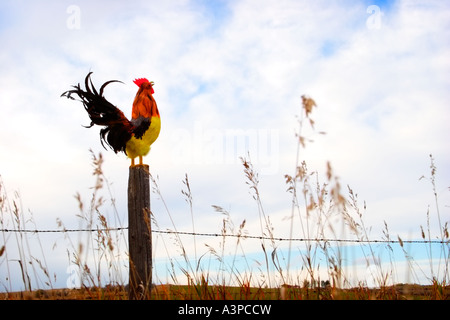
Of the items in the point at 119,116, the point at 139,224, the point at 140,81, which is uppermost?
the point at 140,81

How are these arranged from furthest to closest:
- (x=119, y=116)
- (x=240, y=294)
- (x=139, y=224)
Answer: (x=119, y=116) < (x=139, y=224) < (x=240, y=294)

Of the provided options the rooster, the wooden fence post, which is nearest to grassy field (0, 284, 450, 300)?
the wooden fence post

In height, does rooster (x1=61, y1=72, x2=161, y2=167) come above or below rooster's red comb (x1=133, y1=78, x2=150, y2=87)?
below

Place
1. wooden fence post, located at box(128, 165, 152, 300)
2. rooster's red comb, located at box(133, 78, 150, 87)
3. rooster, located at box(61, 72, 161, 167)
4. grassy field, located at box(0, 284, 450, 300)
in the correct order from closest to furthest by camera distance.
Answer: grassy field, located at box(0, 284, 450, 300) < wooden fence post, located at box(128, 165, 152, 300) < rooster, located at box(61, 72, 161, 167) < rooster's red comb, located at box(133, 78, 150, 87)

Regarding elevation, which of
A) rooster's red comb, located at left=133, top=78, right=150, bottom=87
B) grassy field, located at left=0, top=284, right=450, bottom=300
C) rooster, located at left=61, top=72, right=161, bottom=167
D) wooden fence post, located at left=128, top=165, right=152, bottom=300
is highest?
rooster's red comb, located at left=133, top=78, right=150, bottom=87

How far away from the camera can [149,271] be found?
367cm

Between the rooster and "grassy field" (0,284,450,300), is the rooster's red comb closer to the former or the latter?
the rooster

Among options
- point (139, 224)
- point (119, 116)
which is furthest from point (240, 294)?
point (119, 116)

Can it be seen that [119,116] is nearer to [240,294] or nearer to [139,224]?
[139,224]

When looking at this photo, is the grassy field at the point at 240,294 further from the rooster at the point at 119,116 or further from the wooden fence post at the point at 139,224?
the rooster at the point at 119,116
